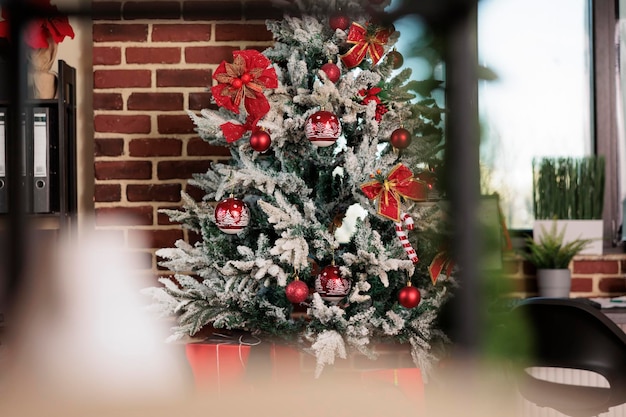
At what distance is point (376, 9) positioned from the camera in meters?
0.34

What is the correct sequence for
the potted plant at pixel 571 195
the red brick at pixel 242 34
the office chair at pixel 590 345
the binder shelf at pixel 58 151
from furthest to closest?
the potted plant at pixel 571 195
the red brick at pixel 242 34
the binder shelf at pixel 58 151
the office chair at pixel 590 345

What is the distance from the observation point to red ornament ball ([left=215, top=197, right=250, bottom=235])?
5.15ft

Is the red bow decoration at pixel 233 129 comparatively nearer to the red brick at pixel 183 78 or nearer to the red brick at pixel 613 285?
the red brick at pixel 183 78

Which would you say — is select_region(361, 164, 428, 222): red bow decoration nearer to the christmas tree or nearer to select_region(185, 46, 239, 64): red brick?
the christmas tree

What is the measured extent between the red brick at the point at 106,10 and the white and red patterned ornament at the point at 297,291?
123 cm

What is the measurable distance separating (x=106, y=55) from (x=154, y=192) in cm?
46

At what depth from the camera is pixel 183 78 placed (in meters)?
2.08

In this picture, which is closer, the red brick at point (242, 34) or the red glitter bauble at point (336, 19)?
the red glitter bauble at point (336, 19)

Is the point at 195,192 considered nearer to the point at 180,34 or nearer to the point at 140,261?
the point at 140,261

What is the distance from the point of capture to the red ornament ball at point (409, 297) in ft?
5.16

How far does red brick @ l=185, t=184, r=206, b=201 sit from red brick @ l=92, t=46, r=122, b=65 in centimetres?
46

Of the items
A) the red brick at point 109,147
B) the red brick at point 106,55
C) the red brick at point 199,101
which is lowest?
the red brick at point 109,147

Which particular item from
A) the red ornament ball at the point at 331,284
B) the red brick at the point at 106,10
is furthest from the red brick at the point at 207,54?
the red brick at the point at 106,10

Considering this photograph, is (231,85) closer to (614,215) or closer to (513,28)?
(513,28)
